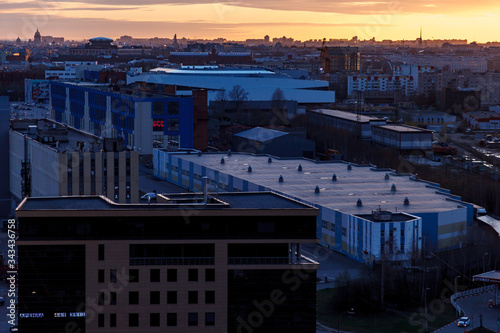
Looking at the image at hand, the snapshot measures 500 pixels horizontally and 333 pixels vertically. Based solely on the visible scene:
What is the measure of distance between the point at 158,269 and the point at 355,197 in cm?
1053

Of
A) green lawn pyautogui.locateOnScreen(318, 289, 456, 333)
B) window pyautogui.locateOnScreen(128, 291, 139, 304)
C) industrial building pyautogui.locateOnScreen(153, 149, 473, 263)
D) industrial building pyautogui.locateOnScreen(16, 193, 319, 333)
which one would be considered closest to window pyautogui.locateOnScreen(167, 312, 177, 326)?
industrial building pyautogui.locateOnScreen(16, 193, 319, 333)

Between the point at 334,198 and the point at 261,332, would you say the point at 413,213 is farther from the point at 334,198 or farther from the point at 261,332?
the point at 261,332

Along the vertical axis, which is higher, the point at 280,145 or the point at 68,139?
the point at 68,139

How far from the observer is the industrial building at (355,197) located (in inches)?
624

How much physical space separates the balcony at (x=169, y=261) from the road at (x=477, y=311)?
17.8ft

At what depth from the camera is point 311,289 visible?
330 inches

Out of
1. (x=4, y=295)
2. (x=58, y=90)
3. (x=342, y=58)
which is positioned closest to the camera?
(x=4, y=295)

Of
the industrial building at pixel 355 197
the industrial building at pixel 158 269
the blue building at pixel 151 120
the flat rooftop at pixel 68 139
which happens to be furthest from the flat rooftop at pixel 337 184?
the industrial building at pixel 158 269

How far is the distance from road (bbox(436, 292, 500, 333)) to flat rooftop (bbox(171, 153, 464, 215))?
2821mm

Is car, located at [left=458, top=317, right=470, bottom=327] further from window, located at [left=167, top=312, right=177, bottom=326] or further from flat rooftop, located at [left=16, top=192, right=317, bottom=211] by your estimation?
window, located at [left=167, top=312, right=177, bottom=326]

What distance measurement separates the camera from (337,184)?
65.8 feet

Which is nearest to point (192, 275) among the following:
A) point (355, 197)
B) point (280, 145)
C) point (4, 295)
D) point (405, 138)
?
point (4, 295)

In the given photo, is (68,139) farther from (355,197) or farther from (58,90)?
(58,90)

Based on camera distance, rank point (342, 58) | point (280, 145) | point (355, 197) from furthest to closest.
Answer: point (342, 58) < point (280, 145) < point (355, 197)
